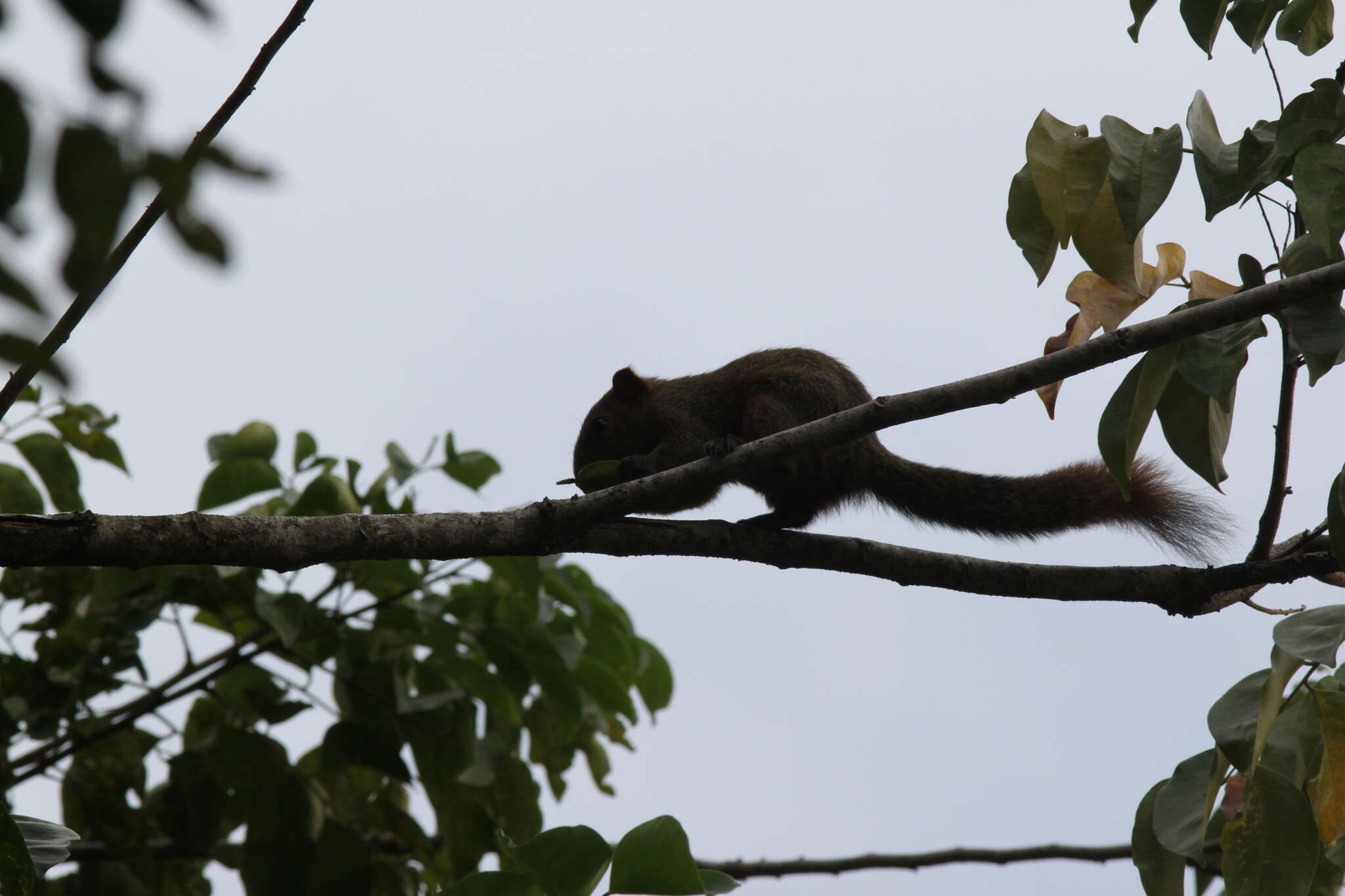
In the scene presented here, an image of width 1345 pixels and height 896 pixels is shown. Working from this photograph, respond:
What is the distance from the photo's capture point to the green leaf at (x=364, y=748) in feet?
12.8

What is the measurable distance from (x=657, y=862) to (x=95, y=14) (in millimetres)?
1638

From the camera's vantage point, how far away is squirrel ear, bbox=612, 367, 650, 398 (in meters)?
5.39

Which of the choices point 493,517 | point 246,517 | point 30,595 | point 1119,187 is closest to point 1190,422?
point 1119,187

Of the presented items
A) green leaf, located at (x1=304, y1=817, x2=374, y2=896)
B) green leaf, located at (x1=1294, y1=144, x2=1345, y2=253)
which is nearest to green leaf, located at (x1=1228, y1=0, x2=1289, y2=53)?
green leaf, located at (x1=1294, y1=144, x2=1345, y2=253)

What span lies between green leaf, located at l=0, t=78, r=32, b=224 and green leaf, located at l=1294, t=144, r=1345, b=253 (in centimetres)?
231

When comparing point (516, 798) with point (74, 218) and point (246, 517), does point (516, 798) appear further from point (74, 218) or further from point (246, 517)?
point (74, 218)

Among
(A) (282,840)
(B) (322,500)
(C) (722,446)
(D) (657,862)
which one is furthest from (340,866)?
(D) (657,862)

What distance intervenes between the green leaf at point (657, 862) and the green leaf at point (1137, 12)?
2.06 m

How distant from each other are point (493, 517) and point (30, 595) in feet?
7.57

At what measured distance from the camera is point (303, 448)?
4082mm

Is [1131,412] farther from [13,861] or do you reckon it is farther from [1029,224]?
[13,861]

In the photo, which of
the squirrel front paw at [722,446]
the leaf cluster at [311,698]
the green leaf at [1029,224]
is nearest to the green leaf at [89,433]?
the leaf cluster at [311,698]

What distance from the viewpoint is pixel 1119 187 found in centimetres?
246

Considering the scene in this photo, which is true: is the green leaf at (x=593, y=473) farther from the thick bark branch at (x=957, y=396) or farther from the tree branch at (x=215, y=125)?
the tree branch at (x=215, y=125)
